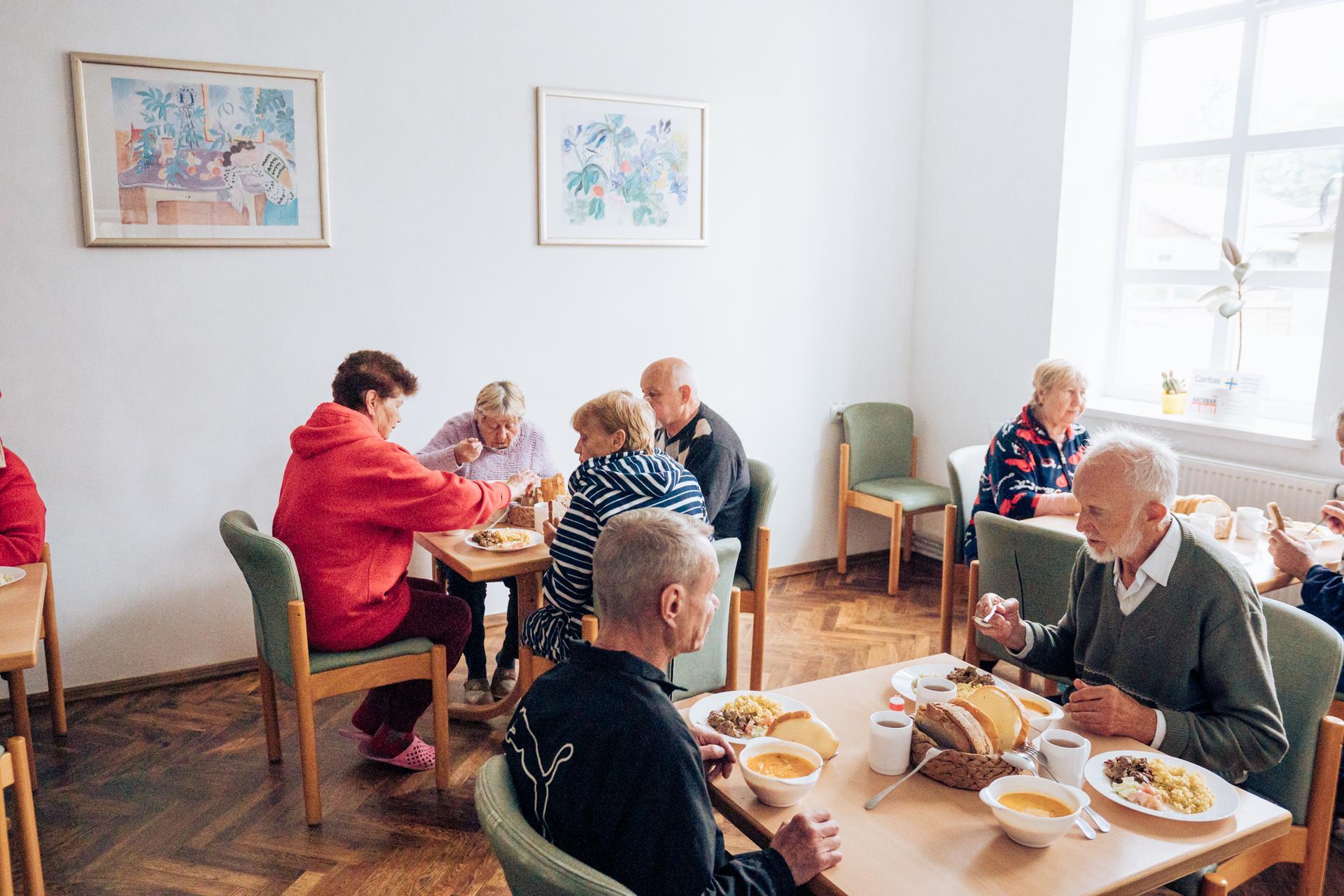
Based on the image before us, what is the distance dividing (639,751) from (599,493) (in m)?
1.37

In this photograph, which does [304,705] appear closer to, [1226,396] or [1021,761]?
[1021,761]

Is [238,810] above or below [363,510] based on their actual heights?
below

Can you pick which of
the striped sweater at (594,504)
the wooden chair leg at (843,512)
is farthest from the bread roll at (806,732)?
the wooden chair leg at (843,512)

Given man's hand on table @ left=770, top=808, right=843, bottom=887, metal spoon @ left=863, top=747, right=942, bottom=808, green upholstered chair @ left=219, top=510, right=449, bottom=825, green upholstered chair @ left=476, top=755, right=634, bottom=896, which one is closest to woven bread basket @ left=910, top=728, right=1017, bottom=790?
metal spoon @ left=863, top=747, right=942, bottom=808

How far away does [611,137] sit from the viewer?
464 cm

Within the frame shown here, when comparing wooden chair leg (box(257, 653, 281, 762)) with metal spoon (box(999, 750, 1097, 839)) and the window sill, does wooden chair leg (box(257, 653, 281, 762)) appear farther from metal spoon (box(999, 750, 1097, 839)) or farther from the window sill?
the window sill

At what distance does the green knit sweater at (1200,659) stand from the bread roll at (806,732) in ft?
2.11

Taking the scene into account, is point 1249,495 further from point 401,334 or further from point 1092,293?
point 401,334

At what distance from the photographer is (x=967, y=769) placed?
1680mm

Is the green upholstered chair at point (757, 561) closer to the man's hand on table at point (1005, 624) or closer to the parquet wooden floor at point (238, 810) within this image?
the parquet wooden floor at point (238, 810)

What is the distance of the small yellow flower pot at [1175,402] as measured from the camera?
182 inches

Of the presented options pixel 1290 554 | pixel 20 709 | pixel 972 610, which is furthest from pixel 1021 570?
pixel 20 709

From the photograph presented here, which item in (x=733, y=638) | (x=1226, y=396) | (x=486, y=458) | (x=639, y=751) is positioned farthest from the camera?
(x=1226, y=396)

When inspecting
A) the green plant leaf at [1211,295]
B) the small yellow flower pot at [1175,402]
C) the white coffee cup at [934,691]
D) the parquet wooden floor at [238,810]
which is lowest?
the parquet wooden floor at [238,810]
